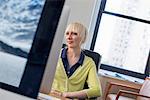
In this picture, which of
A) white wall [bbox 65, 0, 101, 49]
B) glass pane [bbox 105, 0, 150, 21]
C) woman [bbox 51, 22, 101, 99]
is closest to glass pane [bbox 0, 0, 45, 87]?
woman [bbox 51, 22, 101, 99]

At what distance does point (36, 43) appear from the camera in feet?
2.84

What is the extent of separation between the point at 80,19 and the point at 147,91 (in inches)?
52.6

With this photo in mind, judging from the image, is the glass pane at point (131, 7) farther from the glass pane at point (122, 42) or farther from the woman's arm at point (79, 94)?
the woman's arm at point (79, 94)

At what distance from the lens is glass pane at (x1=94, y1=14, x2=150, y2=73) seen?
4.12 m

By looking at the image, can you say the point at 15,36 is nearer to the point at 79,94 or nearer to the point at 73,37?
the point at 79,94

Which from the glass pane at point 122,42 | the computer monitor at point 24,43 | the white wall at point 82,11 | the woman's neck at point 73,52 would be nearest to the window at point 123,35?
the glass pane at point 122,42

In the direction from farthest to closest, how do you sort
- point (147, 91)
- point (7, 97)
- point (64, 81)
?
1. point (147, 91)
2. point (64, 81)
3. point (7, 97)

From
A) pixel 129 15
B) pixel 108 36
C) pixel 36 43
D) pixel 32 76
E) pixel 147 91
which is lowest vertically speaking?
pixel 147 91

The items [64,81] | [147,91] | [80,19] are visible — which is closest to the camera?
[64,81]

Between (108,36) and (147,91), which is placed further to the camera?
(108,36)

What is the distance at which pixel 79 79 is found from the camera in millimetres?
2188

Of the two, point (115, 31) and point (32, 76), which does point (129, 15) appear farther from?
point (32, 76)

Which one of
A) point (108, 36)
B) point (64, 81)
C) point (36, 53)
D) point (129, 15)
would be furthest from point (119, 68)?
point (36, 53)

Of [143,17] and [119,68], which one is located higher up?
[143,17]
